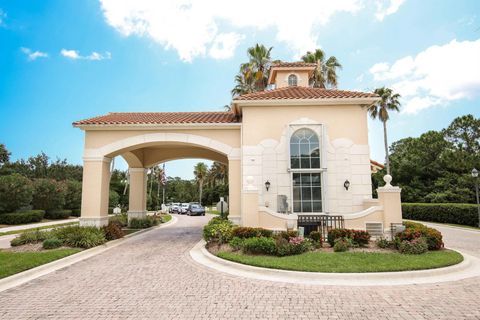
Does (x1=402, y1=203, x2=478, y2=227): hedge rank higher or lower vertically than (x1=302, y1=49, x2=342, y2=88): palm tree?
lower

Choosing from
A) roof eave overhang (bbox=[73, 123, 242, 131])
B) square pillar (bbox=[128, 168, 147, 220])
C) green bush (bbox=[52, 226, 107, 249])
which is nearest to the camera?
green bush (bbox=[52, 226, 107, 249])

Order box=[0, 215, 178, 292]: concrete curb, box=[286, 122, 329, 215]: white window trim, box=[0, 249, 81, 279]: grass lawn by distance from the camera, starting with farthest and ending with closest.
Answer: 1. box=[286, 122, 329, 215]: white window trim
2. box=[0, 249, 81, 279]: grass lawn
3. box=[0, 215, 178, 292]: concrete curb

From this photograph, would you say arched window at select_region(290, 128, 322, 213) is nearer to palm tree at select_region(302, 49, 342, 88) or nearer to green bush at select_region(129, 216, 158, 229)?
green bush at select_region(129, 216, 158, 229)

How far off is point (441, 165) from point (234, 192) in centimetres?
2787

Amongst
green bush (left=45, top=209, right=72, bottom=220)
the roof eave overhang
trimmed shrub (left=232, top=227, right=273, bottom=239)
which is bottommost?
green bush (left=45, top=209, right=72, bottom=220)

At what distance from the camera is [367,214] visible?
1198cm

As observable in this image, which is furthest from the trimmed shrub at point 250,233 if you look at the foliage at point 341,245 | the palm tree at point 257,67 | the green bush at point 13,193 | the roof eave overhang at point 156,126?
the green bush at point 13,193

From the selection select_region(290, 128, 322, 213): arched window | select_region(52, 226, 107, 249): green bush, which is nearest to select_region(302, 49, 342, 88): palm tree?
select_region(290, 128, 322, 213): arched window

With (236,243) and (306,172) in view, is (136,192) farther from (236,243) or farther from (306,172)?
(306,172)

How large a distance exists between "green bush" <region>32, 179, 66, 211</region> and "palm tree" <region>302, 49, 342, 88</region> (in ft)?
92.9

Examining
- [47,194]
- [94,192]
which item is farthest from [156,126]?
[47,194]

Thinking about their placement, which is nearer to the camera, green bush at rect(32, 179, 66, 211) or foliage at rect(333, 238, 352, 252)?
foliage at rect(333, 238, 352, 252)

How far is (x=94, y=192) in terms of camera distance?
13.7m

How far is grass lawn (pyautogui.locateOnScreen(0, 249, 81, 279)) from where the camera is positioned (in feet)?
25.9
